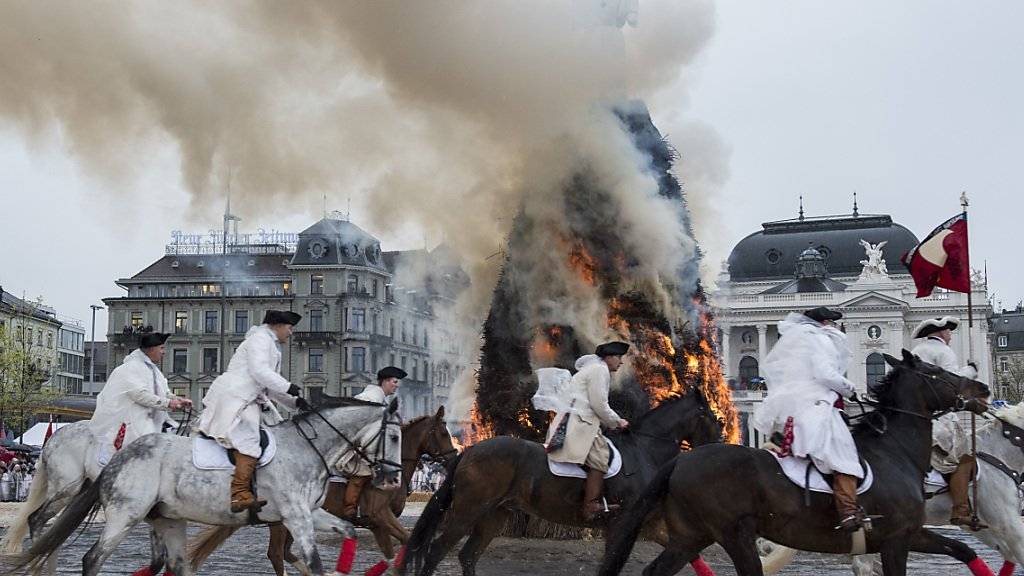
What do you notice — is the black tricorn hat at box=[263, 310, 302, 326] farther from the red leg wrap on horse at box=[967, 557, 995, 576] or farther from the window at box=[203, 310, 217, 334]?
the window at box=[203, 310, 217, 334]

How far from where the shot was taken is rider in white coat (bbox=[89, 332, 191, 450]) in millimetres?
13594

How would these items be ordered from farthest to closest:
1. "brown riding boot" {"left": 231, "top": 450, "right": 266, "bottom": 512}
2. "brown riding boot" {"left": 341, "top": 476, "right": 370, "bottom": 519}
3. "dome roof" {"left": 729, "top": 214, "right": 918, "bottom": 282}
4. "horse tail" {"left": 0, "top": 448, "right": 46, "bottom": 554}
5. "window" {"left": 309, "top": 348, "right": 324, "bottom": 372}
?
1. "dome roof" {"left": 729, "top": 214, "right": 918, "bottom": 282}
2. "window" {"left": 309, "top": 348, "right": 324, "bottom": 372}
3. "brown riding boot" {"left": 341, "top": 476, "right": 370, "bottom": 519}
4. "horse tail" {"left": 0, "top": 448, "right": 46, "bottom": 554}
5. "brown riding boot" {"left": 231, "top": 450, "right": 266, "bottom": 512}

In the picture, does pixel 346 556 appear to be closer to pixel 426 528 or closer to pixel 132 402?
pixel 426 528

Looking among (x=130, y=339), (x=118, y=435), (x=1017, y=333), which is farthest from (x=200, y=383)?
(x=1017, y=333)

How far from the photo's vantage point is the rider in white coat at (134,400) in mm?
13594

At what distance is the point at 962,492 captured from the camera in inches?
522

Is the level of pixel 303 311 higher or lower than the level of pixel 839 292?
lower

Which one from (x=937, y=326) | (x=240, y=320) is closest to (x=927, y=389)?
(x=937, y=326)

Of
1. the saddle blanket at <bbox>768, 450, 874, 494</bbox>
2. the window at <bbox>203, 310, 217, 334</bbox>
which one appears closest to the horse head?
the saddle blanket at <bbox>768, 450, 874, 494</bbox>

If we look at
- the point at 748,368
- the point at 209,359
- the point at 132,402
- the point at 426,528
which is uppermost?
the point at 209,359

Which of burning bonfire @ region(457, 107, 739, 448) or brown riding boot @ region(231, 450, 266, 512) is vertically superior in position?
burning bonfire @ region(457, 107, 739, 448)

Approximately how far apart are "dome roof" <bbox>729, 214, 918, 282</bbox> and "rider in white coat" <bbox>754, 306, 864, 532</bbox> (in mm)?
129835

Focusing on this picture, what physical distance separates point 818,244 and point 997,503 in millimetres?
135417

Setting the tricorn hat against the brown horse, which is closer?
the brown horse
